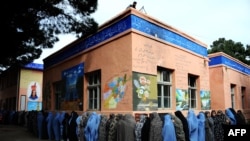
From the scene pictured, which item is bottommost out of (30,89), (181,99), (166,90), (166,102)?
(166,102)

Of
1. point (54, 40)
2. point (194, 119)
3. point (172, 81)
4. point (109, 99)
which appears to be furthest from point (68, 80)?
point (194, 119)

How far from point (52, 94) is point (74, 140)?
5.62 meters

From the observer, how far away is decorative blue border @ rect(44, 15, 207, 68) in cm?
852

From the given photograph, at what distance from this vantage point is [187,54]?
11.1 m

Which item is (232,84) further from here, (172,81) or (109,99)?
(109,99)

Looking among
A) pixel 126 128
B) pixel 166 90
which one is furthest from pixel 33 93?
pixel 126 128

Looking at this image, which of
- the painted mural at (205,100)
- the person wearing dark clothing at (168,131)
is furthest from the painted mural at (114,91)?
the painted mural at (205,100)

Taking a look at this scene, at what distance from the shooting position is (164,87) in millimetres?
9891

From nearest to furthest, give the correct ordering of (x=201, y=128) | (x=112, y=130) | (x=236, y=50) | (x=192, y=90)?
(x=112, y=130), (x=201, y=128), (x=192, y=90), (x=236, y=50)

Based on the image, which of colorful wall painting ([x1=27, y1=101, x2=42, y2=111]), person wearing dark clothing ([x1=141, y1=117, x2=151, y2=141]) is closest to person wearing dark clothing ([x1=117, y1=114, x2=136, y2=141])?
person wearing dark clothing ([x1=141, y1=117, x2=151, y2=141])

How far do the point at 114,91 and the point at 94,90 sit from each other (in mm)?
1799

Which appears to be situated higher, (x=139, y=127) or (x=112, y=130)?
(x=139, y=127)

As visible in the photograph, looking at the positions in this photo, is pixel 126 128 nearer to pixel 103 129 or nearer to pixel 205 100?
pixel 103 129

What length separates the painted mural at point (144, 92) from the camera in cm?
793
